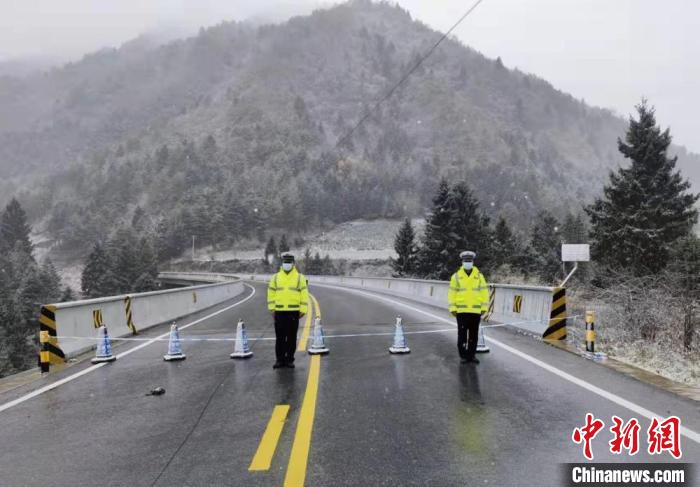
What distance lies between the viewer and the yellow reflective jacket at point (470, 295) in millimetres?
8789

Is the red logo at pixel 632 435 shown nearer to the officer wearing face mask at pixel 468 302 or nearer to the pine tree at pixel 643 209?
the officer wearing face mask at pixel 468 302

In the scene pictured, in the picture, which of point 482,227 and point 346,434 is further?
point 482,227

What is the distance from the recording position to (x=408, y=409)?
6.23m

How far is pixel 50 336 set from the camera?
1020cm

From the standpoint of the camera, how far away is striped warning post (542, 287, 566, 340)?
1157 cm

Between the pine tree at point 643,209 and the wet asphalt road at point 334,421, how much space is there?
34.5 m

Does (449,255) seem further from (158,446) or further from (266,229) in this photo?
(266,229)

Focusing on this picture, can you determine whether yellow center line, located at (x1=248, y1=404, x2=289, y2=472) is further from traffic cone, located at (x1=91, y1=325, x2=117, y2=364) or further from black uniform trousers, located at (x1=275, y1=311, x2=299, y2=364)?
traffic cone, located at (x1=91, y1=325, x2=117, y2=364)

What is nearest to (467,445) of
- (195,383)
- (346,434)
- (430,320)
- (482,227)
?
(346,434)

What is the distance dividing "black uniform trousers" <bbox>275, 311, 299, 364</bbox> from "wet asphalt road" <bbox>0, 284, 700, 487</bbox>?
31 centimetres

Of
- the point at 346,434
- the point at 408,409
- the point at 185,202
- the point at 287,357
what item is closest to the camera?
the point at 346,434

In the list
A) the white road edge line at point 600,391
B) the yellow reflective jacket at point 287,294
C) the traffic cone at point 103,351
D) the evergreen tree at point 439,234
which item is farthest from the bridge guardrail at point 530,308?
the evergreen tree at point 439,234

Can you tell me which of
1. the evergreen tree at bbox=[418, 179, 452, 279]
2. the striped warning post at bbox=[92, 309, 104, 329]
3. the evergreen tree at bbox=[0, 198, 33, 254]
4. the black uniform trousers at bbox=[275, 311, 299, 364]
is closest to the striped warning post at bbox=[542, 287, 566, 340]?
the black uniform trousers at bbox=[275, 311, 299, 364]

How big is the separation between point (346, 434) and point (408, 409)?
1100 millimetres
